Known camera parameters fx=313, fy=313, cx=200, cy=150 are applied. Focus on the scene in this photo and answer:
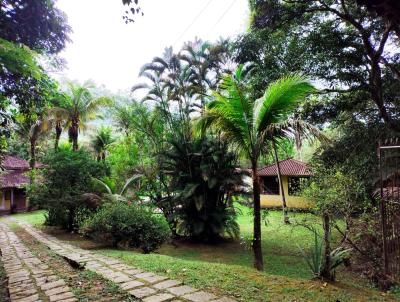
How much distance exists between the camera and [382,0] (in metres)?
1.95

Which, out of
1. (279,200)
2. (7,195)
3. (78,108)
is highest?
(78,108)

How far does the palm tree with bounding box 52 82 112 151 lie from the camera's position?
20.1 m

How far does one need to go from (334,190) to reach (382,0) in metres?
4.69

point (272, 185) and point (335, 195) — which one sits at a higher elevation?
point (335, 195)

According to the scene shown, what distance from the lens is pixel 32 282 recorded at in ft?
13.8

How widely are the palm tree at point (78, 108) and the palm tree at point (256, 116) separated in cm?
1460

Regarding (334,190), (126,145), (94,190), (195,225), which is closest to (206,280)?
(334,190)

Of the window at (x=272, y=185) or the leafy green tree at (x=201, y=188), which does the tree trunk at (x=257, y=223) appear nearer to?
the leafy green tree at (x=201, y=188)

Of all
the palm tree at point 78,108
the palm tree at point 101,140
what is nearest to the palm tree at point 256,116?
the palm tree at point 78,108

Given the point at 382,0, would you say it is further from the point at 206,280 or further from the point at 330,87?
the point at 330,87

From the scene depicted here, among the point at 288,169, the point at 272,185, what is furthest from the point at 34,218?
the point at 288,169

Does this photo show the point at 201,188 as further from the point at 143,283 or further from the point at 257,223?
the point at 143,283

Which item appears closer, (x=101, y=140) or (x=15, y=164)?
(x=15, y=164)

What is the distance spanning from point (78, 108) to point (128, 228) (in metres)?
15.2
